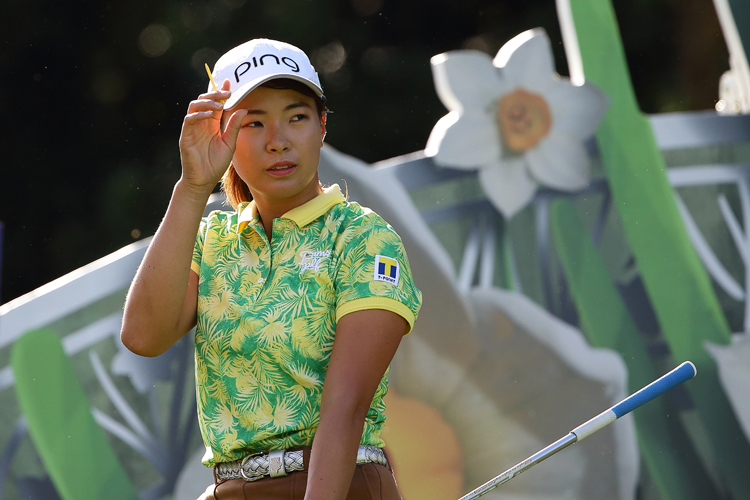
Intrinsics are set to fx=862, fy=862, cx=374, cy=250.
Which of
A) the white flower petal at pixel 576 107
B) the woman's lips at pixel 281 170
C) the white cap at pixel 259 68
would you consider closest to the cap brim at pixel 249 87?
the white cap at pixel 259 68

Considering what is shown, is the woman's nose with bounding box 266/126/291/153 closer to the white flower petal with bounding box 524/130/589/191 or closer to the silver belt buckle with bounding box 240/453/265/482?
the silver belt buckle with bounding box 240/453/265/482

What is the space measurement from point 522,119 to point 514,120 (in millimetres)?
31

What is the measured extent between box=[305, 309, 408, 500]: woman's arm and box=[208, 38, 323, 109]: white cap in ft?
1.50

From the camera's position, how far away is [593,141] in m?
3.30

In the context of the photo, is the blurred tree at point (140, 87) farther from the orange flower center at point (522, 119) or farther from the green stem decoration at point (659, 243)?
the green stem decoration at point (659, 243)

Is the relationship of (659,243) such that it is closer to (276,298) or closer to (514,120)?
(514,120)

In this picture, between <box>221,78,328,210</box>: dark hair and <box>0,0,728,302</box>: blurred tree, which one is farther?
<box>0,0,728,302</box>: blurred tree

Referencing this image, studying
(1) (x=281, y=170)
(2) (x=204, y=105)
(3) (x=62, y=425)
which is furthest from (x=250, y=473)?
(3) (x=62, y=425)

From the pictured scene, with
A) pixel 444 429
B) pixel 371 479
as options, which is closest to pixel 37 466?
pixel 444 429

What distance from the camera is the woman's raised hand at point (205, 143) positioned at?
1.54 m

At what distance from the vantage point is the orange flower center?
127 inches

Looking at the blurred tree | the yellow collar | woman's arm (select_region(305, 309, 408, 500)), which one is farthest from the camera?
the blurred tree

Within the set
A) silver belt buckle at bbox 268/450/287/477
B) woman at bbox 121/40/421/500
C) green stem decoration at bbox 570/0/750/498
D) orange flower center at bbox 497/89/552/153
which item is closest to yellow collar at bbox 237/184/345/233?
woman at bbox 121/40/421/500

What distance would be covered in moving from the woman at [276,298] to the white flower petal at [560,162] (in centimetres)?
173
